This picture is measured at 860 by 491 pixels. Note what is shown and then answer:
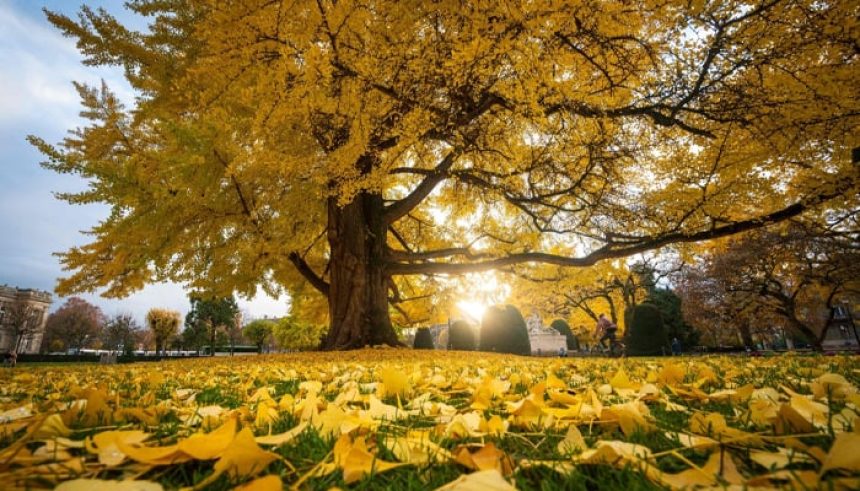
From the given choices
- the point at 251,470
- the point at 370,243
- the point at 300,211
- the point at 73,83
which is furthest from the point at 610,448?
the point at 73,83

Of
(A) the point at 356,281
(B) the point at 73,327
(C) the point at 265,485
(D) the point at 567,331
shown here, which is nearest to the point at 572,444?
(C) the point at 265,485

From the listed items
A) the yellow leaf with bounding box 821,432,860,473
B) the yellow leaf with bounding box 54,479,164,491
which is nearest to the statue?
the yellow leaf with bounding box 821,432,860,473

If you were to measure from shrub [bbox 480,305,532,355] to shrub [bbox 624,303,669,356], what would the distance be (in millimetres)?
4571

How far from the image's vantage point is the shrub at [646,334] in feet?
53.6

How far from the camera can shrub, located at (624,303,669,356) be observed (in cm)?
1634

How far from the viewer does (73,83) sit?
9164 mm

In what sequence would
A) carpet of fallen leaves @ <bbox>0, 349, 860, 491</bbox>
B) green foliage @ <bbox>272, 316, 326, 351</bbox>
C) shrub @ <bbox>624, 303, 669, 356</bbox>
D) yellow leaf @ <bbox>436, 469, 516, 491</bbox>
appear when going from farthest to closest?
green foliage @ <bbox>272, 316, 326, 351</bbox>
shrub @ <bbox>624, 303, 669, 356</bbox>
carpet of fallen leaves @ <bbox>0, 349, 860, 491</bbox>
yellow leaf @ <bbox>436, 469, 516, 491</bbox>

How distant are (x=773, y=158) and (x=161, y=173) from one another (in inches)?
335

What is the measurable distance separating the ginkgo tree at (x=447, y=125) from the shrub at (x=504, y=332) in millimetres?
7921

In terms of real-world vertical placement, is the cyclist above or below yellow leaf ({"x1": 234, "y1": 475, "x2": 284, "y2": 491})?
above

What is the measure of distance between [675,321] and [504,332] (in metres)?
18.1

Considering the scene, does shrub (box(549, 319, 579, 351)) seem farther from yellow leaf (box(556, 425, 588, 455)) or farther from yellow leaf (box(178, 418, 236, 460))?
yellow leaf (box(178, 418, 236, 460))

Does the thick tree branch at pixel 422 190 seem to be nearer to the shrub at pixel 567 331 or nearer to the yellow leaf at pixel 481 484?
the yellow leaf at pixel 481 484

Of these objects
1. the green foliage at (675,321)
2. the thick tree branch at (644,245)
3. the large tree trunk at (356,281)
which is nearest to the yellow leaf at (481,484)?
the thick tree branch at (644,245)
